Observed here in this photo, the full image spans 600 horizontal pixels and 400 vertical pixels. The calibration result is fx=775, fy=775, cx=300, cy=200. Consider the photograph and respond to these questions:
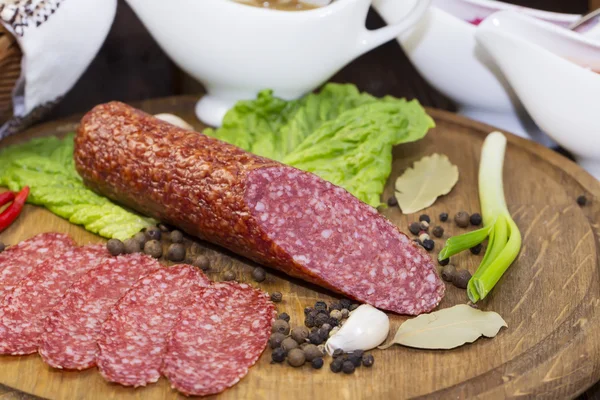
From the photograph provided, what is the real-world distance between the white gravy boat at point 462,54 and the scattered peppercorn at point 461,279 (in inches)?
48.5

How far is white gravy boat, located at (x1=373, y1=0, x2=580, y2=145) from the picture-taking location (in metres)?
3.43

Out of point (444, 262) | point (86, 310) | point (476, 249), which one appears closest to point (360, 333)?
point (444, 262)

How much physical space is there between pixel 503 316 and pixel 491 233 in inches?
15.7

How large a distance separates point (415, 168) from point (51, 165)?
1.52m

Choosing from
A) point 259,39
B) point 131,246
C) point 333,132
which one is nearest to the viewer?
point 131,246

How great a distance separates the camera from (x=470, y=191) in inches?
126

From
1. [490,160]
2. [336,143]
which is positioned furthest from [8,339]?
[490,160]

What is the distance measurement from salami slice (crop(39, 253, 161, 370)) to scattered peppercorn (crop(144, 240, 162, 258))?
0.23 feet

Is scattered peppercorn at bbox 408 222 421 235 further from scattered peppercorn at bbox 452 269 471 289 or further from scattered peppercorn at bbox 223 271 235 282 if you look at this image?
scattered peppercorn at bbox 223 271 235 282

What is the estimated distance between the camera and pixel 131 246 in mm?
2760

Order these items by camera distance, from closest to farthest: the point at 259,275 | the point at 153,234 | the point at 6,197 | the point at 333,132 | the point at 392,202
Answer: the point at 259,275 → the point at 153,234 → the point at 6,197 → the point at 392,202 → the point at 333,132

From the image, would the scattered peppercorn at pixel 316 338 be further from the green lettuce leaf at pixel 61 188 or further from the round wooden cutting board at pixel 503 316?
the green lettuce leaf at pixel 61 188

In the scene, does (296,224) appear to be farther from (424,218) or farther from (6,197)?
(6,197)

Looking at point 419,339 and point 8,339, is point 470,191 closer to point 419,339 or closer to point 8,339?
point 419,339
